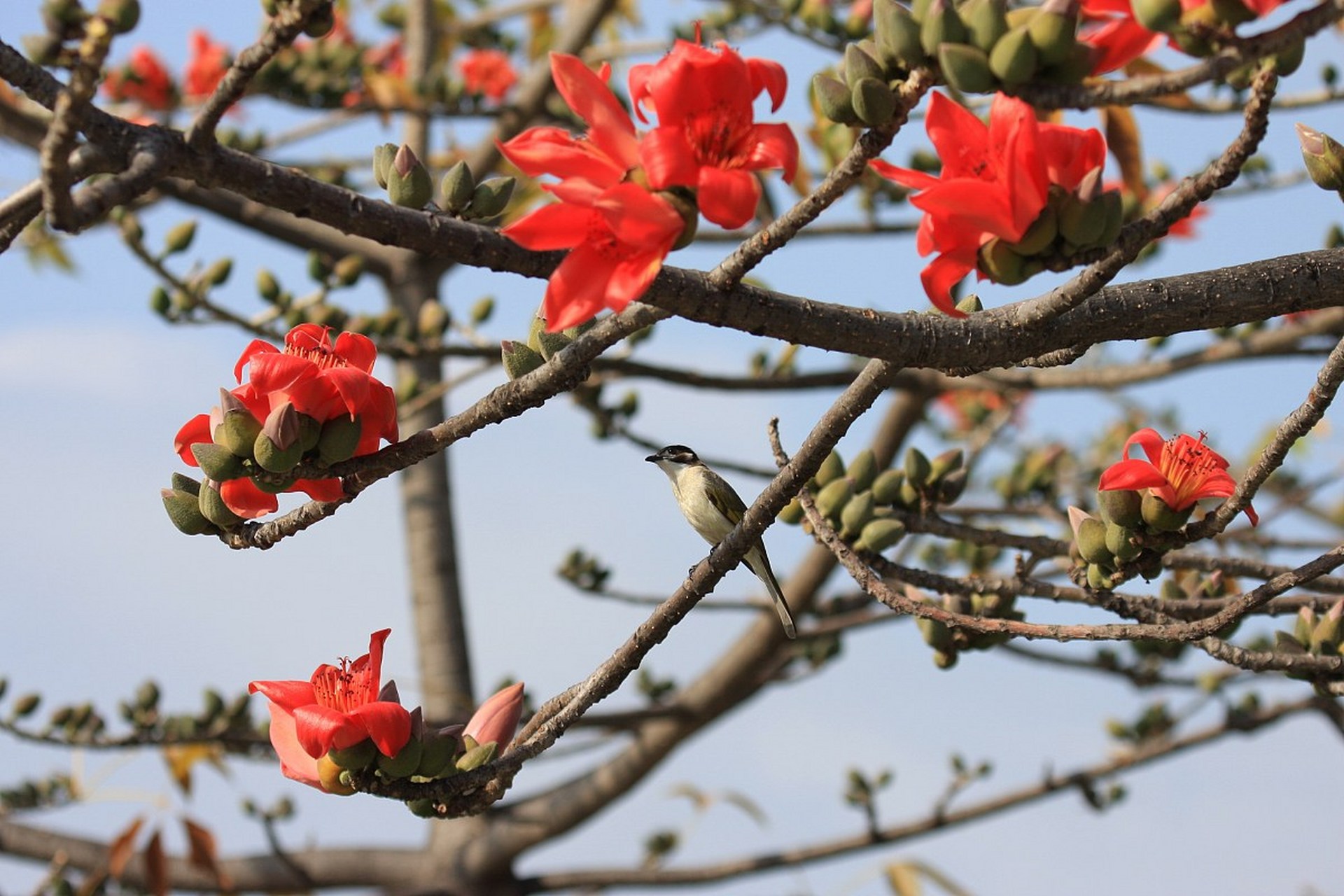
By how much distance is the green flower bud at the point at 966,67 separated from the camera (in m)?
0.93

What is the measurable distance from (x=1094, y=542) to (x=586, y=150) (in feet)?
2.94

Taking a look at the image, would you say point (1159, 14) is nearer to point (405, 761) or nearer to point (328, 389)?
point (328, 389)

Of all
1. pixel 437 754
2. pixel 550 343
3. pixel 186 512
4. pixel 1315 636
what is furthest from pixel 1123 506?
pixel 186 512

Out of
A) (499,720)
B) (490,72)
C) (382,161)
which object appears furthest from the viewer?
(490,72)

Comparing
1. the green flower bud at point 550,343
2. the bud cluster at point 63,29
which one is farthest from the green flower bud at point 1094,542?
the bud cluster at point 63,29

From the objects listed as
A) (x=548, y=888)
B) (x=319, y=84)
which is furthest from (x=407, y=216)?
(x=319, y=84)

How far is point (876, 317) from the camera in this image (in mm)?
1169

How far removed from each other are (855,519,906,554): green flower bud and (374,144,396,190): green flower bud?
99cm

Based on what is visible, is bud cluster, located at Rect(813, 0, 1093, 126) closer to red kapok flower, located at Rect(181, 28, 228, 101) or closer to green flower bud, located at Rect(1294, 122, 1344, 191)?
green flower bud, located at Rect(1294, 122, 1344, 191)

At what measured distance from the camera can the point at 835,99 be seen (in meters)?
1.01

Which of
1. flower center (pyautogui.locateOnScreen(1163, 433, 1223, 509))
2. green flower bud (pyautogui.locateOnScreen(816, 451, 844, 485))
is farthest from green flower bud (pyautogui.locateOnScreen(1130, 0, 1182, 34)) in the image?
green flower bud (pyautogui.locateOnScreen(816, 451, 844, 485))

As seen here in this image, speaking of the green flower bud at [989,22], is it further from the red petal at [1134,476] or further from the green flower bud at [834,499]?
the green flower bud at [834,499]

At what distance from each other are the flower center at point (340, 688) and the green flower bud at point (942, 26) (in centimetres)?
92

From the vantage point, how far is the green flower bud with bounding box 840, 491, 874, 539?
1.97 m
